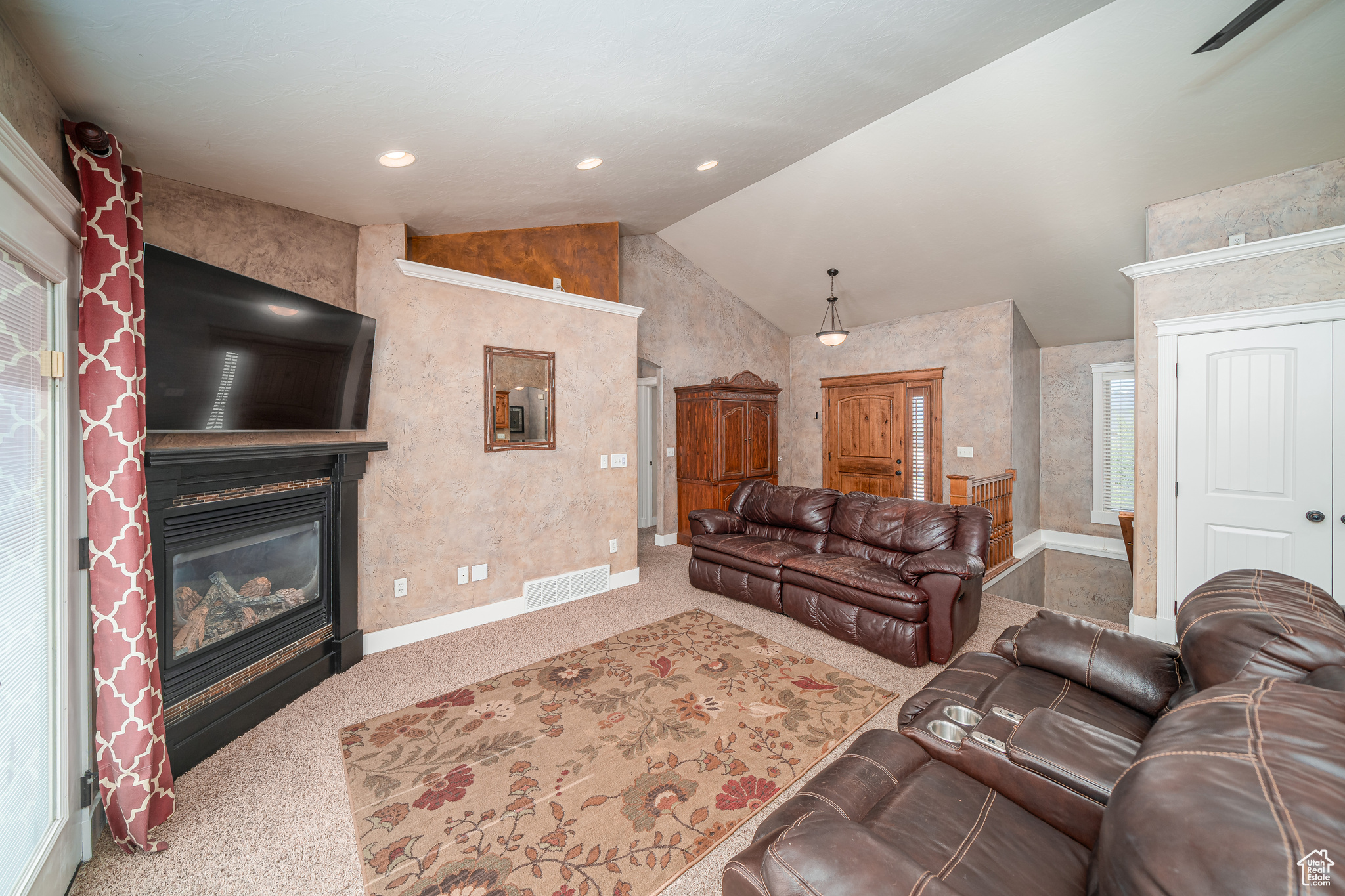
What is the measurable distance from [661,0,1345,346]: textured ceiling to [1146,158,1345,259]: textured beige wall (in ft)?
0.29

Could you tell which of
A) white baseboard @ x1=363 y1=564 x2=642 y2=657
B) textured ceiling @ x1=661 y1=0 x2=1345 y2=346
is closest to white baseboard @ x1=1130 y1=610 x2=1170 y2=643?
textured ceiling @ x1=661 y1=0 x2=1345 y2=346

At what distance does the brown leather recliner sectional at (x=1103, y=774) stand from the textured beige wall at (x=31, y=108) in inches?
106

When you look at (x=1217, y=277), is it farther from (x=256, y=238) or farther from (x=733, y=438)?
(x=256, y=238)

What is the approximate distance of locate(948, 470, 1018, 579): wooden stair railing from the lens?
449 cm

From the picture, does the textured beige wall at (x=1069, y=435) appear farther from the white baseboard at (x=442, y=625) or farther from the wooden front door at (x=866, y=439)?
the white baseboard at (x=442, y=625)

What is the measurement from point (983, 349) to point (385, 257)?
19.0 feet

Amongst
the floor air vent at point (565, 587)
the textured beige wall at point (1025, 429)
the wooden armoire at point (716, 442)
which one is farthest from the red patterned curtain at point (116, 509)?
the textured beige wall at point (1025, 429)

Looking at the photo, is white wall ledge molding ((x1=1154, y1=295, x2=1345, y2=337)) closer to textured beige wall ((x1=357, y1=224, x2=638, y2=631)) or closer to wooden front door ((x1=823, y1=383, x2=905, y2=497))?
wooden front door ((x1=823, y1=383, x2=905, y2=497))

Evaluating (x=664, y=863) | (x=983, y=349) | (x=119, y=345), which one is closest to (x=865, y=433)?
(x=983, y=349)

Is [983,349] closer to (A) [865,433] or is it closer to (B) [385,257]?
(A) [865,433]

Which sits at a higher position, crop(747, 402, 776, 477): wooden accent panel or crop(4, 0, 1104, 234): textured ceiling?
crop(4, 0, 1104, 234): textured ceiling

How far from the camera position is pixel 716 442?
5945mm

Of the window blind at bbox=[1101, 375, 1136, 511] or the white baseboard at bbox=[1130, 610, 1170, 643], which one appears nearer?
the white baseboard at bbox=[1130, 610, 1170, 643]

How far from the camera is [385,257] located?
3295 millimetres
